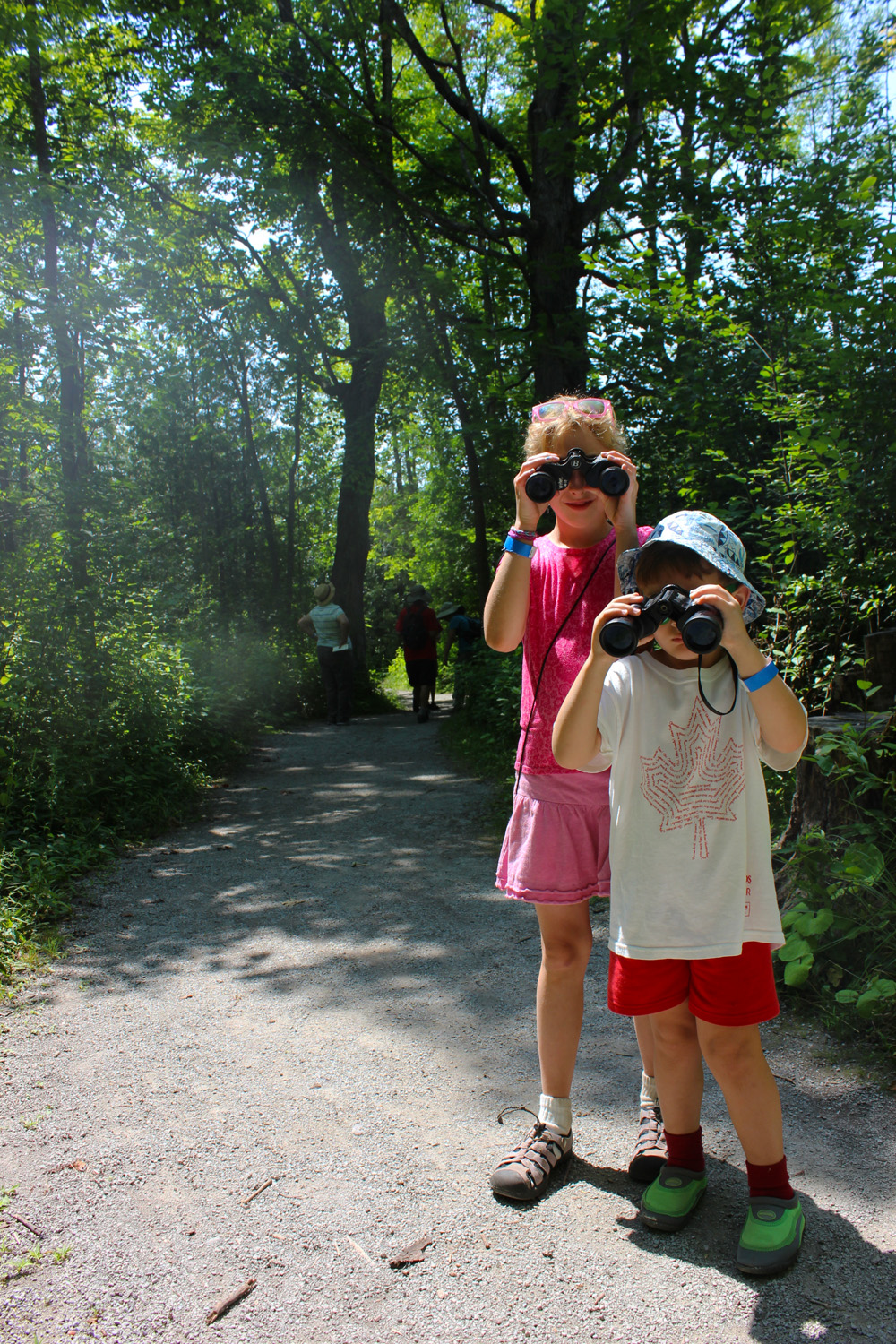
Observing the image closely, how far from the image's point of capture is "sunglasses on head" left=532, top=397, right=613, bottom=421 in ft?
8.30

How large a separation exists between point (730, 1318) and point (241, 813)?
20.2 ft

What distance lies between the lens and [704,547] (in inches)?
81.8

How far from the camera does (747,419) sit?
6836mm

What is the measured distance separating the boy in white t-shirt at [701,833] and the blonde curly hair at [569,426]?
1.43 feet

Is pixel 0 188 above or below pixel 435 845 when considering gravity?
above

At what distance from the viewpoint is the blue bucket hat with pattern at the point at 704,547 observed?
2.07 m

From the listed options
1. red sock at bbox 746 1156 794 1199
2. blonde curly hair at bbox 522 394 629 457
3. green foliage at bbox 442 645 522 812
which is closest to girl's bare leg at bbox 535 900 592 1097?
red sock at bbox 746 1156 794 1199

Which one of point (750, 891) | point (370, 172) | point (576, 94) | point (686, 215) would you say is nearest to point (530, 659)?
point (750, 891)

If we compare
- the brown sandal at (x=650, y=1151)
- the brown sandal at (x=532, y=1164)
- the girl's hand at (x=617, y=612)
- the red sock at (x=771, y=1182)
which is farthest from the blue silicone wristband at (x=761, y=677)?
the brown sandal at (x=532, y=1164)

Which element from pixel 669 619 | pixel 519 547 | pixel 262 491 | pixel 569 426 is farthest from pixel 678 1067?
pixel 262 491

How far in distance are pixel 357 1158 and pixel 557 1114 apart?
60cm

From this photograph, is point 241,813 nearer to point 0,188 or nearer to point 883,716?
point 883,716

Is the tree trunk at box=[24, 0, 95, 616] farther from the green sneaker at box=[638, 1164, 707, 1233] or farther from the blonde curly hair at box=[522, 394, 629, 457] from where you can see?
the green sneaker at box=[638, 1164, 707, 1233]

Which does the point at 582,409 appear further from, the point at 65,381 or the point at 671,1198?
the point at 65,381
